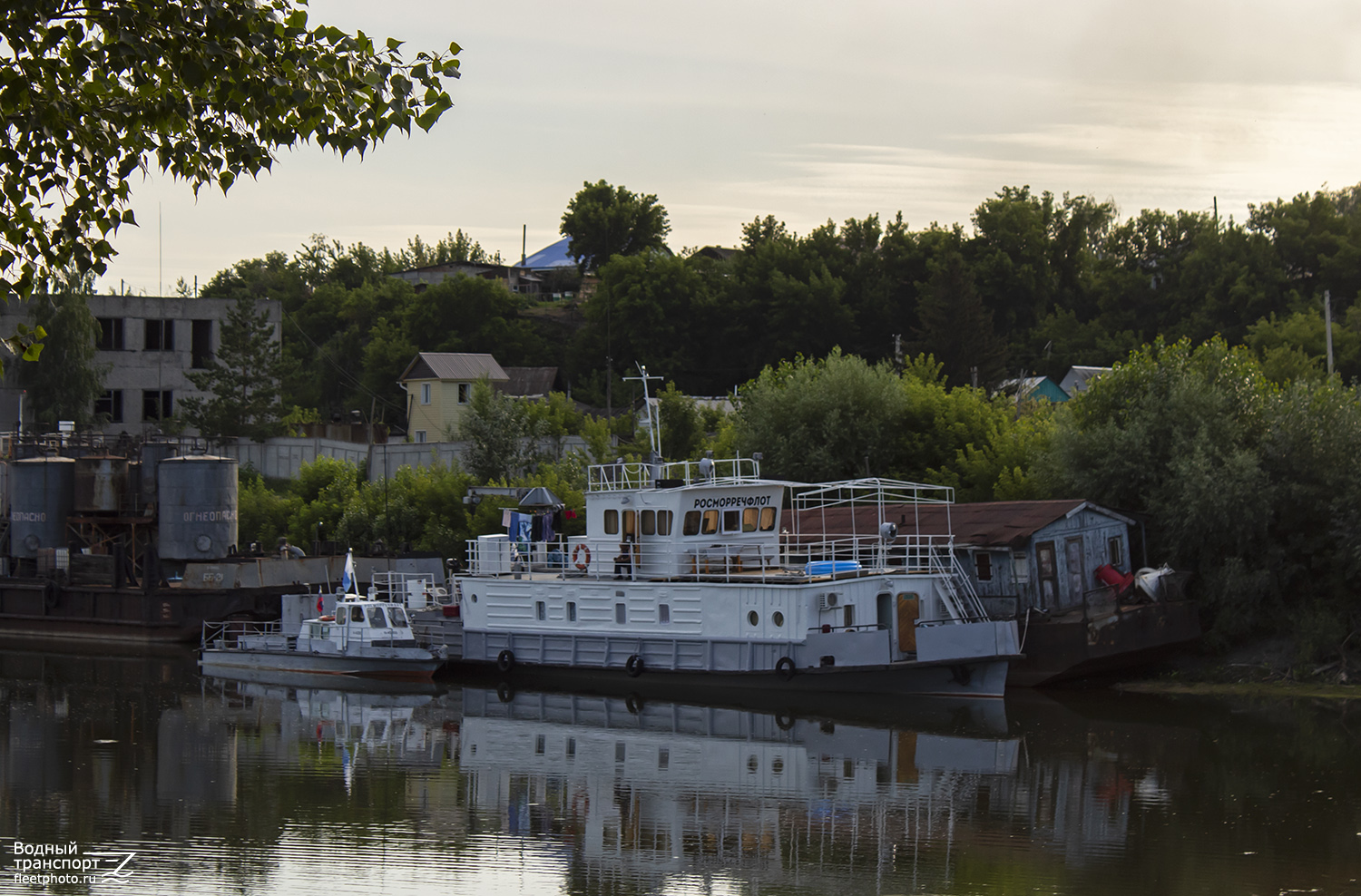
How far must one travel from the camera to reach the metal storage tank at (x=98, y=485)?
41531 mm

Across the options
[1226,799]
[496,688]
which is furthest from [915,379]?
[1226,799]

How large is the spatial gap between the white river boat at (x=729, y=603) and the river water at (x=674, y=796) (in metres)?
1.01

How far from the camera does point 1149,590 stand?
28.9m

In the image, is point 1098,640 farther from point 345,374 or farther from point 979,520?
point 345,374

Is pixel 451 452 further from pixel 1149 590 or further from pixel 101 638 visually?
pixel 1149 590

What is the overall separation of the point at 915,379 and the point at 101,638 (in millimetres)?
25456

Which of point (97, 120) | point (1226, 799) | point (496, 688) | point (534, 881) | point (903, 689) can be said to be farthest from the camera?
point (496, 688)

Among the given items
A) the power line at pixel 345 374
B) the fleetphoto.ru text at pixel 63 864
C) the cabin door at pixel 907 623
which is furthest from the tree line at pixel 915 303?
the fleetphoto.ru text at pixel 63 864

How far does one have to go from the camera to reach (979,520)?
30625mm

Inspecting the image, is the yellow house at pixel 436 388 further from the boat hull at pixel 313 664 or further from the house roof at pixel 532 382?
the boat hull at pixel 313 664

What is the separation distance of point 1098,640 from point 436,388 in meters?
46.0

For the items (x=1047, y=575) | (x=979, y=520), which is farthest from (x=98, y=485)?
(x=1047, y=575)

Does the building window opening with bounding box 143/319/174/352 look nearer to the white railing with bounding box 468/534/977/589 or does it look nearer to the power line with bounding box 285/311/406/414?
the power line with bounding box 285/311/406/414

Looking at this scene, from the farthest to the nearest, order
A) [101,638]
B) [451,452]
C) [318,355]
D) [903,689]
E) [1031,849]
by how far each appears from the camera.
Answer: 1. [318,355]
2. [451,452]
3. [101,638]
4. [903,689]
5. [1031,849]
